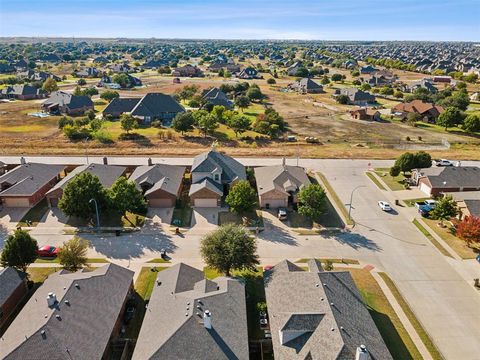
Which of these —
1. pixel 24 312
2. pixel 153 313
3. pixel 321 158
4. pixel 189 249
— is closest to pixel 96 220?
pixel 189 249

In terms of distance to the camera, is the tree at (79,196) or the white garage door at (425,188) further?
the white garage door at (425,188)

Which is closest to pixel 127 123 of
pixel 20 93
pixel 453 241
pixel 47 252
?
pixel 47 252

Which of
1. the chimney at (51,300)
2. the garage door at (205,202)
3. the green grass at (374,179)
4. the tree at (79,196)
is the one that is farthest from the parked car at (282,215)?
the chimney at (51,300)

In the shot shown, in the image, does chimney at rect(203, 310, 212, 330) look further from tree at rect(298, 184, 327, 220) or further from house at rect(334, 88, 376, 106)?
house at rect(334, 88, 376, 106)

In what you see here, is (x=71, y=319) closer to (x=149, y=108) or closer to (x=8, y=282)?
(x=8, y=282)

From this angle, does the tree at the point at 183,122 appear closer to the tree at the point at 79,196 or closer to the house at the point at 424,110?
the tree at the point at 79,196

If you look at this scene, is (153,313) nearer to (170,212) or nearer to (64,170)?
(170,212)
